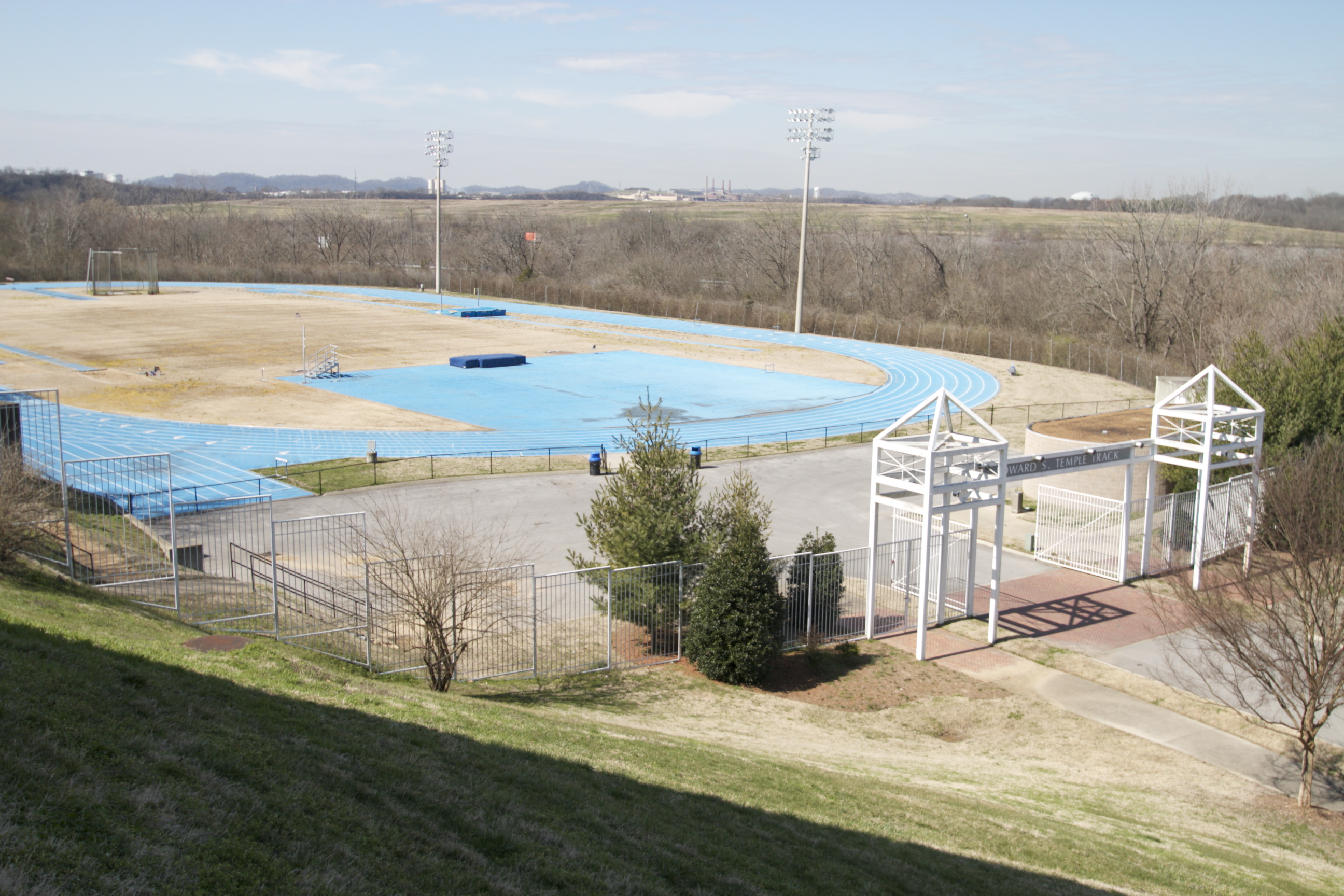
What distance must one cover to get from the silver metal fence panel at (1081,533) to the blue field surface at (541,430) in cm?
1455

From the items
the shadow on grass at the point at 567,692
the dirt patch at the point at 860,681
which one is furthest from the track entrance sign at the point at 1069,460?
the shadow on grass at the point at 567,692

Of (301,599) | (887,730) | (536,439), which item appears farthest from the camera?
(536,439)

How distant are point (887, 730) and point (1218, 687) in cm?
669

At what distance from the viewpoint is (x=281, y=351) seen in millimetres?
62812

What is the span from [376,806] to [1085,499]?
71.9ft

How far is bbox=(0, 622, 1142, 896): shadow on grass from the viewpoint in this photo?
6.75 metres

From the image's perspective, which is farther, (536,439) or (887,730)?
(536,439)

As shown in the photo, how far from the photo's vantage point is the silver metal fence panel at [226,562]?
1759 centimetres

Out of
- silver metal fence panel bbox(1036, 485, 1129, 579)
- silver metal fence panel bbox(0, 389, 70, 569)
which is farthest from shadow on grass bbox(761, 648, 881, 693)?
silver metal fence panel bbox(0, 389, 70, 569)

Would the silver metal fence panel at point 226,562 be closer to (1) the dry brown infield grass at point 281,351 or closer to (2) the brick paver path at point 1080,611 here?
(1) the dry brown infield grass at point 281,351

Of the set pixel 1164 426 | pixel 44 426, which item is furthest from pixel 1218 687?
pixel 44 426

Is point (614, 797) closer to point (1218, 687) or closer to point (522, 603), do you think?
point (522, 603)

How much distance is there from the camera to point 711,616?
18625 mm

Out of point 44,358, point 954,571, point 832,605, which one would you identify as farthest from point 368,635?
point 44,358
